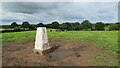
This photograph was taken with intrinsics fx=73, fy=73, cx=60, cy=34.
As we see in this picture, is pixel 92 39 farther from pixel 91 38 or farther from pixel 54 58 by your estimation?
pixel 54 58

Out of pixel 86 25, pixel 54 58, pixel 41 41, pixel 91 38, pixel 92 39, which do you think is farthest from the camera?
pixel 86 25

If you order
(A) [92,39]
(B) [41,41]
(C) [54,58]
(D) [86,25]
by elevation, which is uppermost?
(D) [86,25]

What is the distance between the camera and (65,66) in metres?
3.84

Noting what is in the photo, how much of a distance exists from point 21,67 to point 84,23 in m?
46.5

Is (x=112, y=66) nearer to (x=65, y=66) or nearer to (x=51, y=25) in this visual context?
(x=65, y=66)

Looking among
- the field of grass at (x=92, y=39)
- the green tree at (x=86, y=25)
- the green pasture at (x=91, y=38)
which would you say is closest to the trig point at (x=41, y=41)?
the field of grass at (x=92, y=39)

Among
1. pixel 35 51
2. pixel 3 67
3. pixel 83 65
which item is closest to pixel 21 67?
pixel 3 67

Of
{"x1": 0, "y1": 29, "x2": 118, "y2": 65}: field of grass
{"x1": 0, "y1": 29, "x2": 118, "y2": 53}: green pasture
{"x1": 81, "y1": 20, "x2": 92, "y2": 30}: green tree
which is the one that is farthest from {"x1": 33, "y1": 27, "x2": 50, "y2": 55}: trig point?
{"x1": 81, "y1": 20, "x2": 92, "y2": 30}: green tree

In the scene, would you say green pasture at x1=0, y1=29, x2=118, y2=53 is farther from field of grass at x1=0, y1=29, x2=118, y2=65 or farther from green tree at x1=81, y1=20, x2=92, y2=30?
green tree at x1=81, y1=20, x2=92, y2=30

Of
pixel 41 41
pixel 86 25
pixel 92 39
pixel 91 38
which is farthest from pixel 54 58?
pixel 86 25

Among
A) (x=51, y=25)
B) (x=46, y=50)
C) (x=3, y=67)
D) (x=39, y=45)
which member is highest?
(x=51, y=25)

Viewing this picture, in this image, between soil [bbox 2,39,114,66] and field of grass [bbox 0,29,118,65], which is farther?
field of grass [bbox 0,29,118,65]

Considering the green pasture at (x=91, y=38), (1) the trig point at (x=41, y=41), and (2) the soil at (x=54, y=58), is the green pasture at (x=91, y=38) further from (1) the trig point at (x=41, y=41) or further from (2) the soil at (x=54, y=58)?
(1) the trig point at (x=41, y=41)

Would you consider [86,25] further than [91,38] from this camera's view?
Yes
